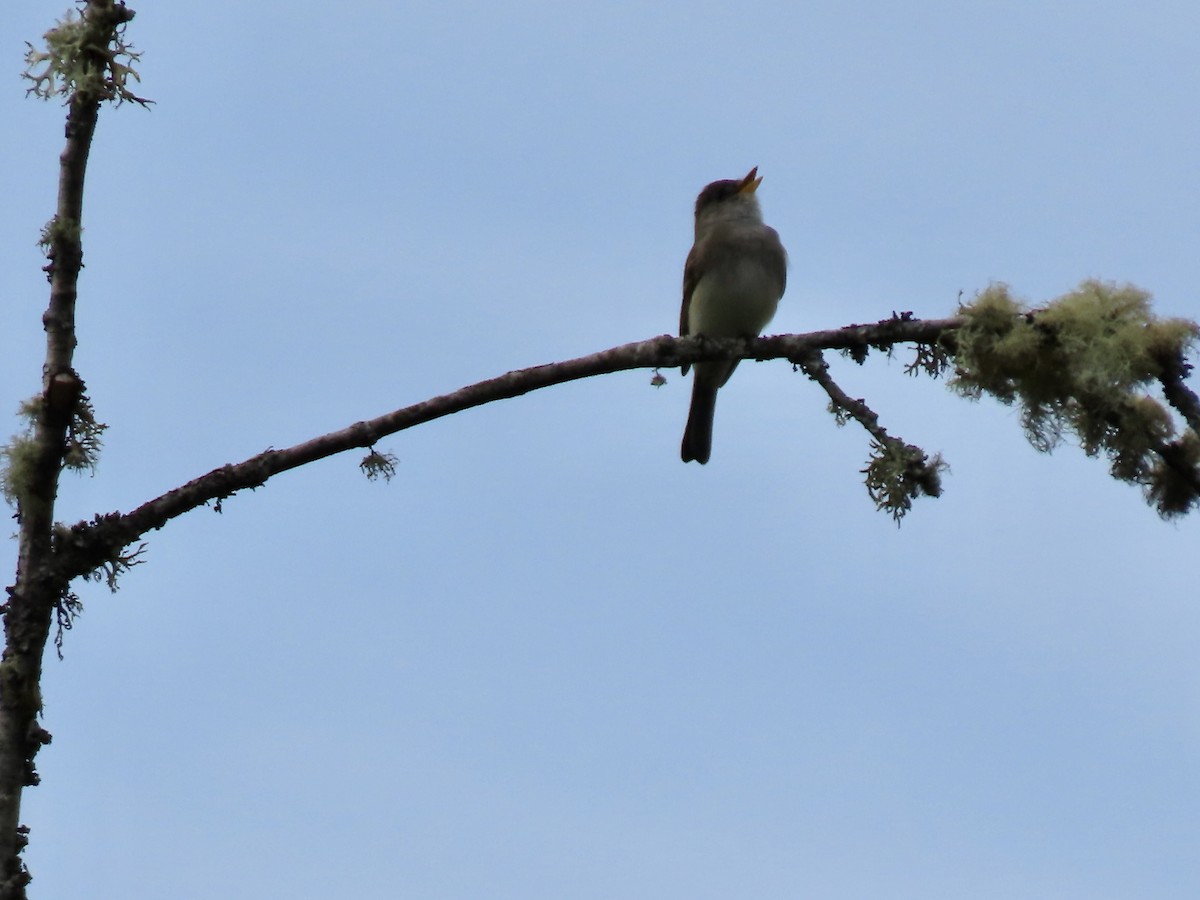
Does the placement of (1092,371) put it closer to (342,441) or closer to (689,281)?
(342,441)

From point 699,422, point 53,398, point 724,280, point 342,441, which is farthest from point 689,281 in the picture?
point 53,398

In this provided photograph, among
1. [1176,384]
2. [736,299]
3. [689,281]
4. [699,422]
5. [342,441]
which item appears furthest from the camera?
[699,422]

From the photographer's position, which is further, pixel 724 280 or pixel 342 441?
pixel 724 280

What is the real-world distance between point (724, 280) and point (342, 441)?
11.7 feet

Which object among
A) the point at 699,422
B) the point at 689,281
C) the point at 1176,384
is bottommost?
the point at 1176,384

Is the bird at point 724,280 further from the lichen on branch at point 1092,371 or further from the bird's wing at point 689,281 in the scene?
the lichen on branch at point 1092,371

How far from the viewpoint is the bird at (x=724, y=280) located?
6980 millimetres

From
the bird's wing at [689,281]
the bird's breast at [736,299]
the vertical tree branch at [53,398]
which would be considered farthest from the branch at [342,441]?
the bird's wing at [689,281]

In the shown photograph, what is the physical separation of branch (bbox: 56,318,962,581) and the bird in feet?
9.00

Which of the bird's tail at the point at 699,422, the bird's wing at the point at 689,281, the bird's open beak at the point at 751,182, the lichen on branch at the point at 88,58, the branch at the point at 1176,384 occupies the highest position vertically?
the bird's open beak at the point at 751,182

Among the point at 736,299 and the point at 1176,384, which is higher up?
the point at 736,299

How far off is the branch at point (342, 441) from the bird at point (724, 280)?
9.00 feet

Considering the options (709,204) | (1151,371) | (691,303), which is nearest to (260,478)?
(1151,371)

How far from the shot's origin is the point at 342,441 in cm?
375
